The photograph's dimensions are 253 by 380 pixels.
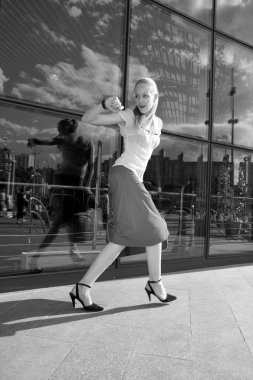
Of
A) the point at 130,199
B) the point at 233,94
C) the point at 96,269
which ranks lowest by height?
the point at 96,269

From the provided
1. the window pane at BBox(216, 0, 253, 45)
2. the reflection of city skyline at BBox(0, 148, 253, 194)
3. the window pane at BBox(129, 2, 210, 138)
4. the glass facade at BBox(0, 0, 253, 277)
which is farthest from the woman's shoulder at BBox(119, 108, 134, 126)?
the window pane at BBox(216, 0, 253, 45)

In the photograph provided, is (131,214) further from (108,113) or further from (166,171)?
(166,171)

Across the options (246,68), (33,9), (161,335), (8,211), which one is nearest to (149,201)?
(161,335)

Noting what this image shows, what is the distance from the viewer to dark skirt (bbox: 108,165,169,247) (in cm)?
292

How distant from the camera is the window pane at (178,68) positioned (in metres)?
5.09

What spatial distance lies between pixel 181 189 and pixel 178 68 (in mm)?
1745

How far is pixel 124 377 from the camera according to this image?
6.11 feet

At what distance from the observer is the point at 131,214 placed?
292 cm

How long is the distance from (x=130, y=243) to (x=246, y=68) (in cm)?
437

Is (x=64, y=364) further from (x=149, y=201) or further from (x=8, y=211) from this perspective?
(x=8, y=211)

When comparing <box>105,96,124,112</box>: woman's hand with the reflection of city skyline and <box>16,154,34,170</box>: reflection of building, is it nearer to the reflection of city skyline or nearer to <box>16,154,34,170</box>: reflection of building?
the reflection of city skyline

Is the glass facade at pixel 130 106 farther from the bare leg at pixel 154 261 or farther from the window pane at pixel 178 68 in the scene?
the bare leg at pixel 154 261

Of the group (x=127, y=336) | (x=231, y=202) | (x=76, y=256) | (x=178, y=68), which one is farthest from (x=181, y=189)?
(x=127, y=336)

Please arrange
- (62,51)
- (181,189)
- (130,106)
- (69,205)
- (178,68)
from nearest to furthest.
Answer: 1. (130,106)
2. (62,51)
3. (69,205)
4. (178,68)
5. (181,189)
